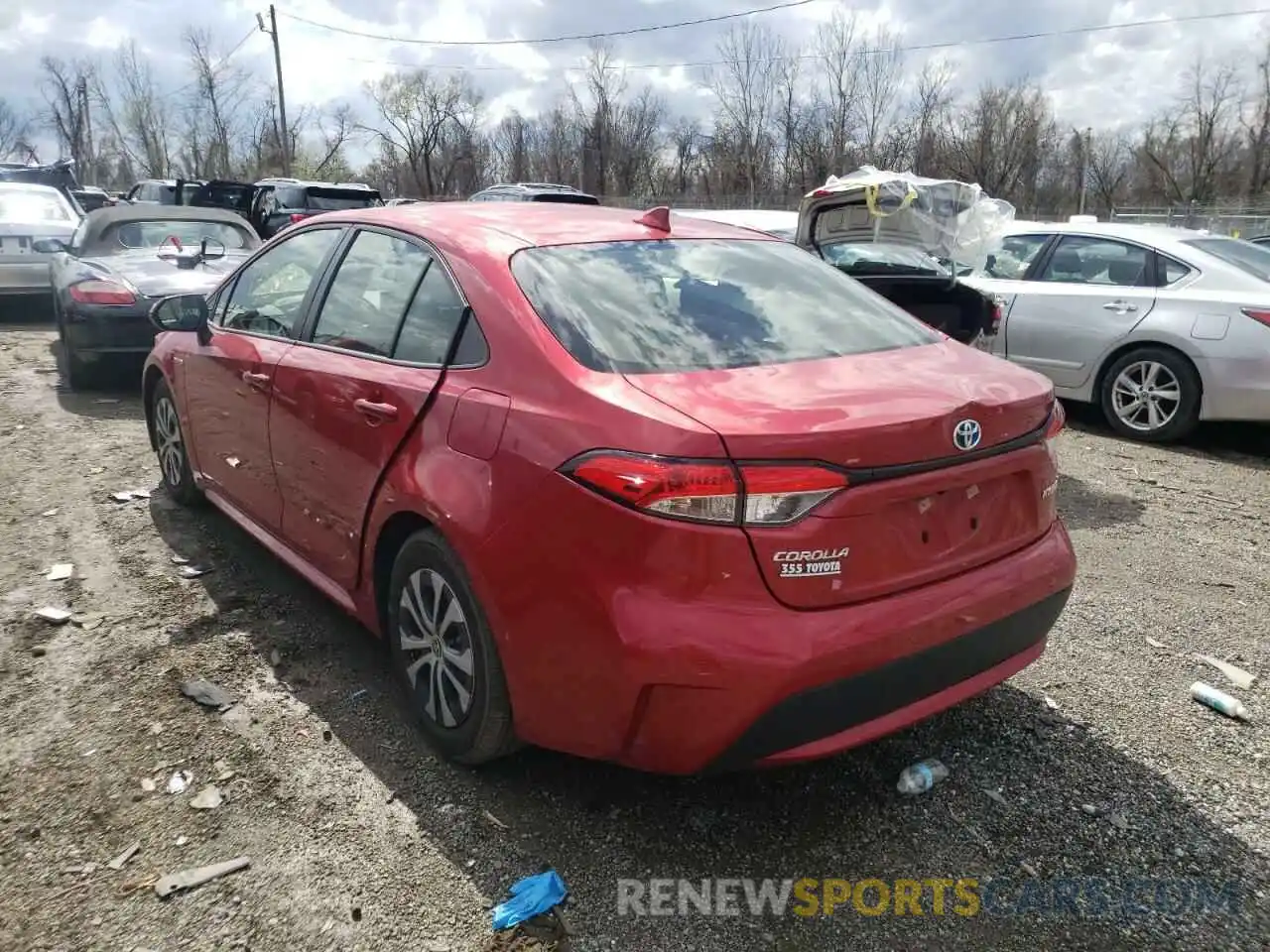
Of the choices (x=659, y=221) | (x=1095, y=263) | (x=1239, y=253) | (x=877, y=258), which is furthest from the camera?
(x=1095, y=263)

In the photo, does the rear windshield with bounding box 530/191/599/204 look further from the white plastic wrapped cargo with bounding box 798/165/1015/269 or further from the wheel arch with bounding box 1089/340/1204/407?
the wheel arch with bounding box 1089/340/1204/407

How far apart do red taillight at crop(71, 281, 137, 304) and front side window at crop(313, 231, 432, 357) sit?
486 centimetres

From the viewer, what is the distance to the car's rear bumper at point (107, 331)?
Result: 7.33 meters

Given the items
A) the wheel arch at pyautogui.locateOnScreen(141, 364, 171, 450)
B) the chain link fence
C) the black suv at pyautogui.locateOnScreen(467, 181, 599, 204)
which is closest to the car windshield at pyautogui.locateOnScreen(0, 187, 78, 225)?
the black suv at pyautogui.locateOnScreen(467, 181, 599, 204)

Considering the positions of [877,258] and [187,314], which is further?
[877,258]

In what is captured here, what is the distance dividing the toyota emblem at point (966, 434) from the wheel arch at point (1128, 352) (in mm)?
5274

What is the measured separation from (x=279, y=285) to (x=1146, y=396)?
19.8 feet

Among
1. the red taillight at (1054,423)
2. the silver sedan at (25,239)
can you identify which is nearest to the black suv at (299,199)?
the silver sedan at (25,239)

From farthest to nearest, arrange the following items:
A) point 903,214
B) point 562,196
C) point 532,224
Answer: point 562,196, point 903,214, point 532,224

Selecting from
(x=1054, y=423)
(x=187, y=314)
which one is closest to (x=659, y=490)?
(x=1054, y=423)

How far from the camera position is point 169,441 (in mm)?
5031

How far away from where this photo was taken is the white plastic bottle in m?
2.74

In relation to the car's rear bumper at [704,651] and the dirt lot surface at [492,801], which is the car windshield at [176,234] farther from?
the car's rear bumper at [704,651]

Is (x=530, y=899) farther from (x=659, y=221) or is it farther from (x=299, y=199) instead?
(x=299, y=199)
